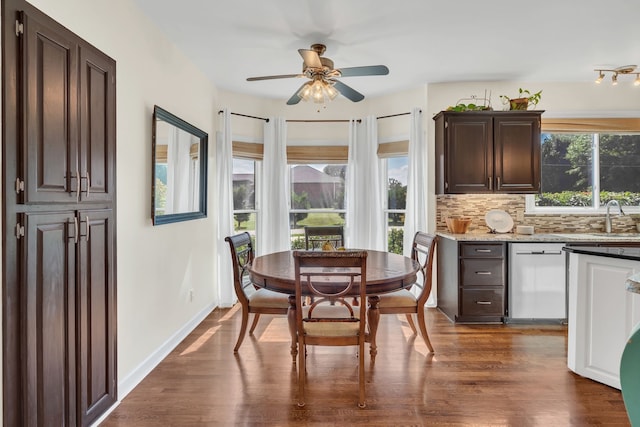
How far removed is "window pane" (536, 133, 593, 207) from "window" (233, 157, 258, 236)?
3.37 m

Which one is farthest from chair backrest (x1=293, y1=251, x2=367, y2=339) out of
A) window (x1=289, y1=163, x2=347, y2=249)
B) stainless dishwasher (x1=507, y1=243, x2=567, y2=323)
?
window (x1=289, y1=163, x2=347, y2=249)

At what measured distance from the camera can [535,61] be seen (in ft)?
12.0

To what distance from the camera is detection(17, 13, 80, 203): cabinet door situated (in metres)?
1.58

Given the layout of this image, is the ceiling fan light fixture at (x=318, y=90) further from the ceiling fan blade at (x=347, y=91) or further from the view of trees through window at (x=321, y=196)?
the view of trees through window at (x=321, y=196)

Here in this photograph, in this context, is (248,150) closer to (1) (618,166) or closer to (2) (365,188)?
(2) (365,188)

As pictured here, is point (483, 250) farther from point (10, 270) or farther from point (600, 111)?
point (10, 270)

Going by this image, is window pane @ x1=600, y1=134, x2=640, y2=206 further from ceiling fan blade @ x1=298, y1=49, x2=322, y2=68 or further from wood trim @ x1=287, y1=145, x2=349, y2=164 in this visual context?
ceiling fan blade @ x1=298, y1=49, x2=322, y2=68

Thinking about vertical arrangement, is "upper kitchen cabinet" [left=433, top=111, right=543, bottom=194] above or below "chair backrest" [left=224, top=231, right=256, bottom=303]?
above

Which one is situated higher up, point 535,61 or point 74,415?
point 535,61

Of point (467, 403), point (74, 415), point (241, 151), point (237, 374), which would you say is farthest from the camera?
point (241, 151)

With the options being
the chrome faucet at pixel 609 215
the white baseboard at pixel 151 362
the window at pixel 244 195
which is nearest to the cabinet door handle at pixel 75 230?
the white baseboard at pixel 151 362

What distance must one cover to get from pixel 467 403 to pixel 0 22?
116 inches

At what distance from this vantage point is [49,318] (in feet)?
5.63

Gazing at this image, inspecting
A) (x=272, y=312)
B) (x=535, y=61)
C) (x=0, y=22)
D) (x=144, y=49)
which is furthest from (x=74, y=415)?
(x=535, y=61)
